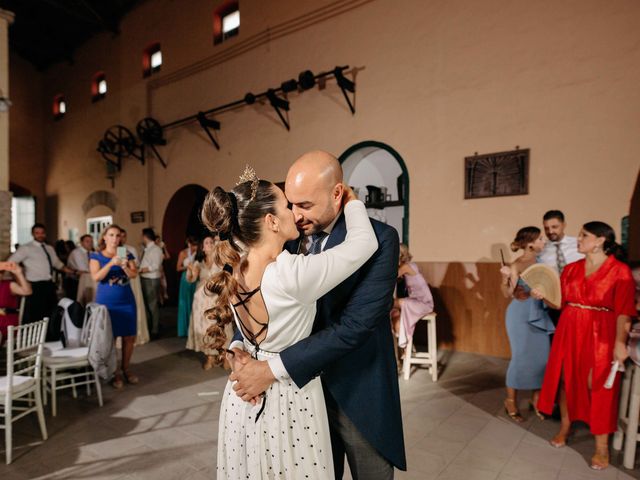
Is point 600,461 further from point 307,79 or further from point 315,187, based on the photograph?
point 307,79

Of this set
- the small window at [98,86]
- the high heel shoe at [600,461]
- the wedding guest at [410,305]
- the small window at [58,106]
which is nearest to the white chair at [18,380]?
the wedding guest at [410,305]

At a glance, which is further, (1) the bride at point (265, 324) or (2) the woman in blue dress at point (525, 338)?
(2) the woman in blue dress at point (525, 338)

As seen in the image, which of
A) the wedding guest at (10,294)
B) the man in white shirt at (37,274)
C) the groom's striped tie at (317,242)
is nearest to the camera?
the groom's striped tie at (317,242)

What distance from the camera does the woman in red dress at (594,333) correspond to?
2.49 m

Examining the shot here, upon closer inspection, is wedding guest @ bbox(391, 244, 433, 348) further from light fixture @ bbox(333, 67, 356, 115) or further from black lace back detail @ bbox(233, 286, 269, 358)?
black lace back detail @ bbox(233, 286, 269, 358)

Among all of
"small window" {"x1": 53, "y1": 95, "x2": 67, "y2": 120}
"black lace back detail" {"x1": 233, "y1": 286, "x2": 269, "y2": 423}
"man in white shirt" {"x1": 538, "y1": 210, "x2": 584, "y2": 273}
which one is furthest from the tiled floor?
"small window" {"x1": 53, "y1": 95, "x2": 67, "y2": 120}

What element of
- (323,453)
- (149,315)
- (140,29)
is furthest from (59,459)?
(140,29)

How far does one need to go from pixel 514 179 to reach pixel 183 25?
24.1 feet

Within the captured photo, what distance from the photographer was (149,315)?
6.45 meters

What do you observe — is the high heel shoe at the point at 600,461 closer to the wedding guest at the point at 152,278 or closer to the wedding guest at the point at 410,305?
the wedding guest at the point at 410,305

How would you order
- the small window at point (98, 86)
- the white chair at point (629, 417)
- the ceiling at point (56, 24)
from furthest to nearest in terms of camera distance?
the small window at point (98, 86), the ceiling at point (56, 24), the white chair at point (629, 417)

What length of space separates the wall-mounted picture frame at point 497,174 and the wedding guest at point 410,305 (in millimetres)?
1527

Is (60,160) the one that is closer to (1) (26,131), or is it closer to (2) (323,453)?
(1) (26,131)

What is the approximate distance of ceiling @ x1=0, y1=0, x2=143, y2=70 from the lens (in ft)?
31.5
